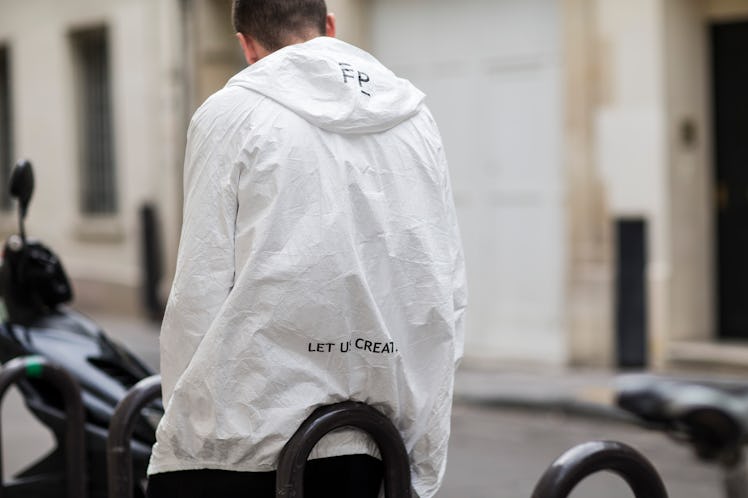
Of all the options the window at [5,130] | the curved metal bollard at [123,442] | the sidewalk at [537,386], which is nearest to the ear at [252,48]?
the curved metal bollard at [123,442]

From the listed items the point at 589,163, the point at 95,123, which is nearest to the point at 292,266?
the point at 589,163

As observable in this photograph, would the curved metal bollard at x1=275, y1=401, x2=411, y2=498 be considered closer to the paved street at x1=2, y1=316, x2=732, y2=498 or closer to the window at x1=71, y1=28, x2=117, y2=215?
the paved street at x1=2, y1=316, x2=732, y2=498

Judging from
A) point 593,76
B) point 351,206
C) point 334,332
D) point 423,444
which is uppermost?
point 593,76

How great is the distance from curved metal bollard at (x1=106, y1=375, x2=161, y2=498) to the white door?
7704 millimetres

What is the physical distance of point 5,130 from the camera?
19578 mm

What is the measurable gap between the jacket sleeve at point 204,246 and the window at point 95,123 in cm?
1433

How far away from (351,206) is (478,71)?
917cm

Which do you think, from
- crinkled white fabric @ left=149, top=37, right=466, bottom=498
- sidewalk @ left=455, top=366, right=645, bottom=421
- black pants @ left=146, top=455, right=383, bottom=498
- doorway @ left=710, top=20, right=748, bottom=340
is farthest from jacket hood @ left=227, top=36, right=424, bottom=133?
doorway @ left=710, top=20, right=748, bottom=340

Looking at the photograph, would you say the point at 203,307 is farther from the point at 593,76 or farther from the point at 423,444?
the point at 593,76

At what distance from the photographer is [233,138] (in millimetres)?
2566

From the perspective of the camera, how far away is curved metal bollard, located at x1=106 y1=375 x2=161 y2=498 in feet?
11.8

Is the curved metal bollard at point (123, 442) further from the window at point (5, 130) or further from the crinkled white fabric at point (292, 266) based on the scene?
the window at point (5, 130)

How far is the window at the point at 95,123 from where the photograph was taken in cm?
1677

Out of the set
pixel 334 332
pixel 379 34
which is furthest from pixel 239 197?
pixel 379 34
